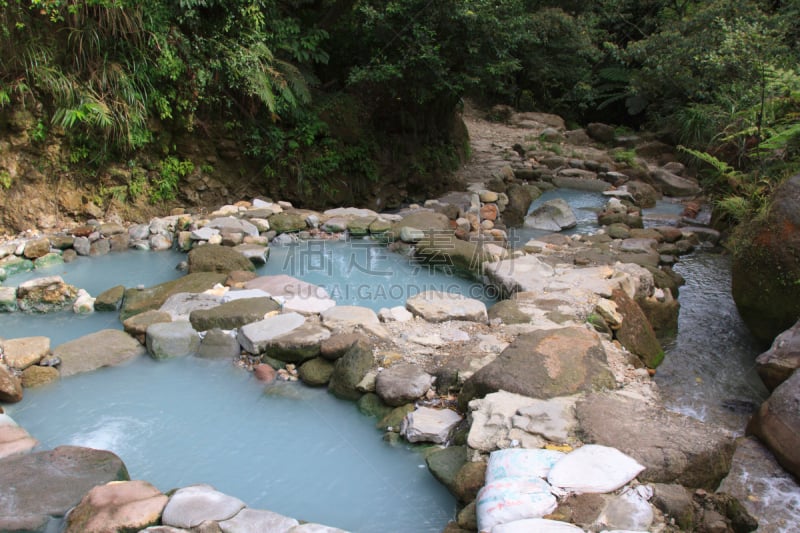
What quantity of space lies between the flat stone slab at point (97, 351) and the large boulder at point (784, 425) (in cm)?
396

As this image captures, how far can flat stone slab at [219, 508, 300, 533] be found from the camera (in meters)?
2.42

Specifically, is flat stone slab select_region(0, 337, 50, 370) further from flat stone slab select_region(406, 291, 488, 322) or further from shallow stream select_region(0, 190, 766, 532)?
flat stone slab select_region(406, 291, 488, 322)

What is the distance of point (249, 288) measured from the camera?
5055mm

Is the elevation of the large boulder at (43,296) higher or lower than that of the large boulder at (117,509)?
lower

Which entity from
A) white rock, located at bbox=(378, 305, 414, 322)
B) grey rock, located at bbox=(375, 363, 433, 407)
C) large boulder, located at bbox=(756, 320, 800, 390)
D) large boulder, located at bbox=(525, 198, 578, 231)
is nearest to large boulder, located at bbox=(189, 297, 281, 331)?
white rock, located at bbox=(378, 305, 414, 322)

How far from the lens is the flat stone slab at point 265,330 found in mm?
4109

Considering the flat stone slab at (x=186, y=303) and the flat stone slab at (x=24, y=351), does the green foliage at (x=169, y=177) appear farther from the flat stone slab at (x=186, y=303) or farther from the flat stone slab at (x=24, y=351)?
the flat stone slab at (x=24, y=351)

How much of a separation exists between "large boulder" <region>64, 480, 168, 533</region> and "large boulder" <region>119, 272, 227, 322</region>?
2404 millimetres

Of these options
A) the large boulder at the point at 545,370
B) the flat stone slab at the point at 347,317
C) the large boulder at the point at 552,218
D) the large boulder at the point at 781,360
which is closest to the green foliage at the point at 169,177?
the flat stone slab at the point at 347,317

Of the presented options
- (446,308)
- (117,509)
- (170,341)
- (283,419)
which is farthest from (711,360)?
(117,509)

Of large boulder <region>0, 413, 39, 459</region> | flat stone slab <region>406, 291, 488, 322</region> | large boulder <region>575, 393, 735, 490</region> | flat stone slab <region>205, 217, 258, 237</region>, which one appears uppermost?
large boulder <region>575, 393, 735, 490</region>

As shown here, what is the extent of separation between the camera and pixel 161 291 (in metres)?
5.02

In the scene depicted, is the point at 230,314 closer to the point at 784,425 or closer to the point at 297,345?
the point at 297,345

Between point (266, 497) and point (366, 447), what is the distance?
0.61 metres
